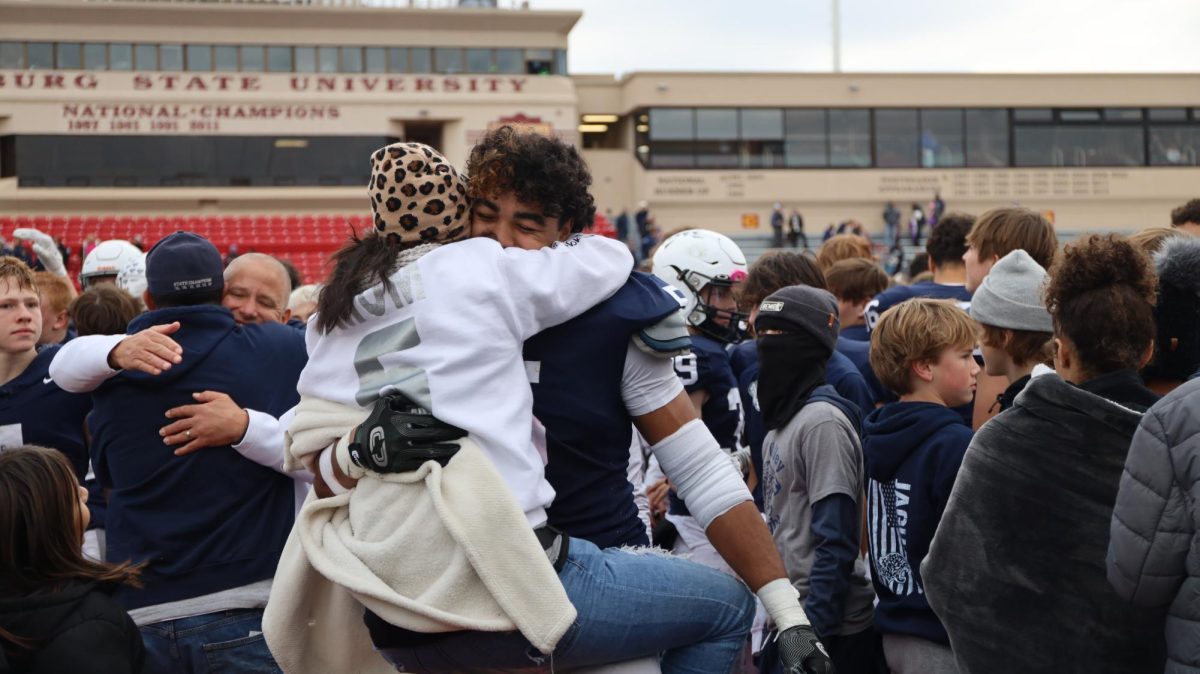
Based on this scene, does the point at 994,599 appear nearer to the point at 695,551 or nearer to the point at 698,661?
the point at 698,661

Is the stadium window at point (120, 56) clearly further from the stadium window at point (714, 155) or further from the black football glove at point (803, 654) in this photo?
the black football glove at point (803, 654)

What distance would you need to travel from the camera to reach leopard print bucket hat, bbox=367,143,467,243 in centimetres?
265

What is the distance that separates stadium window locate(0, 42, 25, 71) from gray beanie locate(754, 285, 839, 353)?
42922mm

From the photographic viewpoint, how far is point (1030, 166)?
46.5 m

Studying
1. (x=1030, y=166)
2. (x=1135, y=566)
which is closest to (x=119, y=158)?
(x=1030, y=166)

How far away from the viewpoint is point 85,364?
141 inches

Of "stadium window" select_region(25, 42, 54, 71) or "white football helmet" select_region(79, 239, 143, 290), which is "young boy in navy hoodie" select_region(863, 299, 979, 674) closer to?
"white football helmet" select_region(79, 239, 143, 290)

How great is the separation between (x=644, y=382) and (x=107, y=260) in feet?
18.4

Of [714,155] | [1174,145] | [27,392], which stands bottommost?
[27,392]

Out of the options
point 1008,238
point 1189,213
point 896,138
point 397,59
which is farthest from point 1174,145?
point 1008,238

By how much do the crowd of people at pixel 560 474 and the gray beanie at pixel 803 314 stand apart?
1cm

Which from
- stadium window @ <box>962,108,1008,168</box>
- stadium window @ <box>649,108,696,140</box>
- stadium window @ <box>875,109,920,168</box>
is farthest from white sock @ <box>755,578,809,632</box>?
stadium window @ <box>962,108,1008,168</box>

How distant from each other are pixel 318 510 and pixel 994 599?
170cm

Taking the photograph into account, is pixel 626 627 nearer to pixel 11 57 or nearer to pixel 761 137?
pixel 761 137
